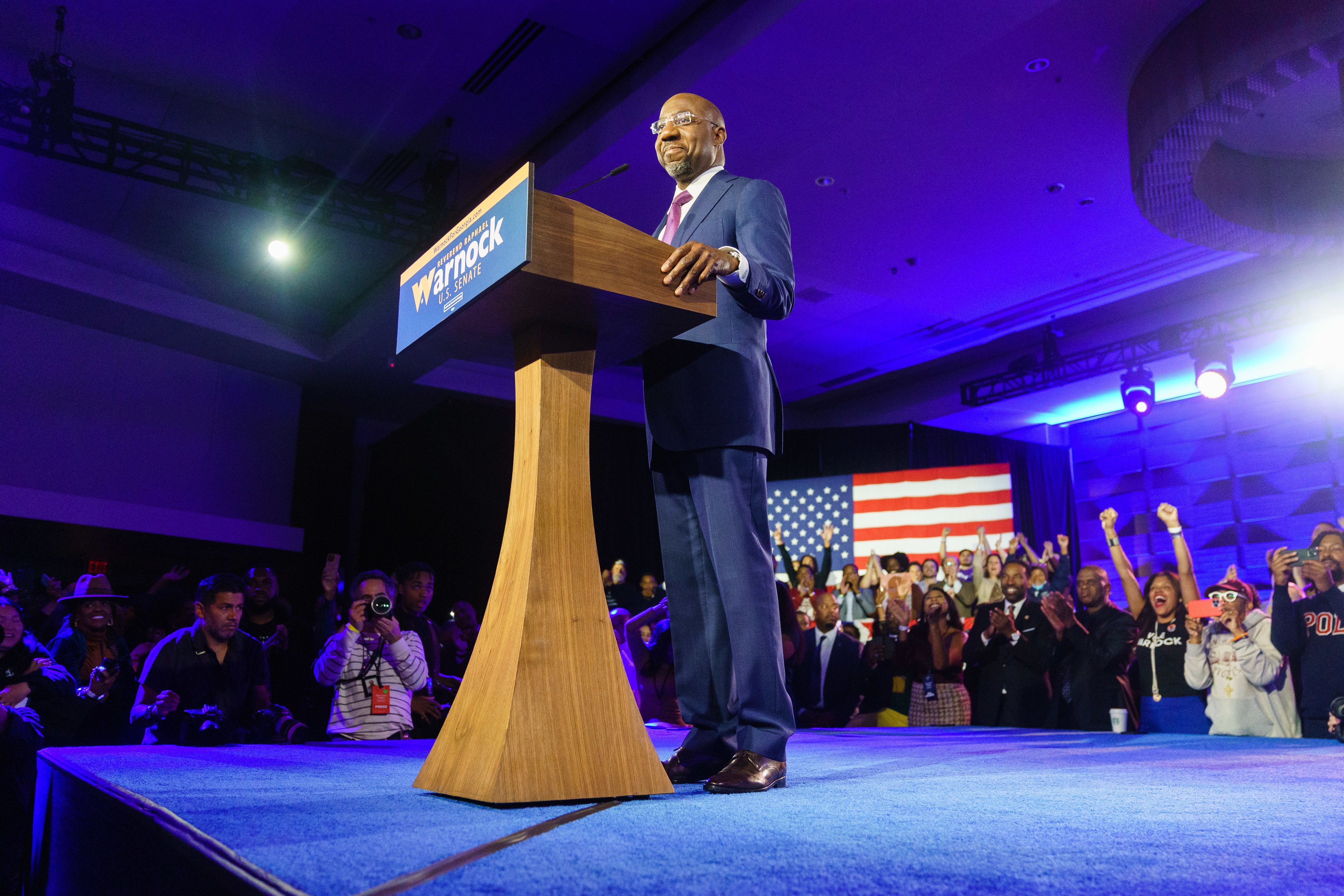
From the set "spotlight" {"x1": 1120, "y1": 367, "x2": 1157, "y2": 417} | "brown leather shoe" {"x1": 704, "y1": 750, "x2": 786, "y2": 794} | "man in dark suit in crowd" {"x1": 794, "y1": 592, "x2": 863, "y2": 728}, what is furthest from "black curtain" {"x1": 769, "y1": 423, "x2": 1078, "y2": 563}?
"brown leather shoe" {"x1": 704, "y1": 750, "x2": 786, "y2": 794}

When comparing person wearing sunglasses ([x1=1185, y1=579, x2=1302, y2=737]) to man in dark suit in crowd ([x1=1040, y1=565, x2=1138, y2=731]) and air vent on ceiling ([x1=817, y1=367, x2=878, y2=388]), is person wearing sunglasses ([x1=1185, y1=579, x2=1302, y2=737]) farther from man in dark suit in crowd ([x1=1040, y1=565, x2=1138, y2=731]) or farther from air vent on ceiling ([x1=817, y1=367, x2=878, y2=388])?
air vent on ceiling ([x1=817, y1=367, x2=878, y2=388])

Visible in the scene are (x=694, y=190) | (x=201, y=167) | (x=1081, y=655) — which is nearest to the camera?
(x=694, y=190)

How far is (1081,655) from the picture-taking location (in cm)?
535

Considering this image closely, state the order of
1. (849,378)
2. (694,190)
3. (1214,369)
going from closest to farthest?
(694,190), (1214,369), (849,378)

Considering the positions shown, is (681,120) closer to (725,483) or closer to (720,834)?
(725,483)

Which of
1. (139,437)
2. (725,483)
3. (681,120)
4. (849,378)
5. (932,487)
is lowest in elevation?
(725,483)

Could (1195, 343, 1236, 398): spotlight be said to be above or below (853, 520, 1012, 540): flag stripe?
above

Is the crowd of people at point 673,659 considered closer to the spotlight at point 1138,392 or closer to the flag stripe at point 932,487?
the spotlight at point 1138,392

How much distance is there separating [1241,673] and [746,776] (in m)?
4.36

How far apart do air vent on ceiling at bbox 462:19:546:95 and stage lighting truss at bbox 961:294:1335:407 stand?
5998mm

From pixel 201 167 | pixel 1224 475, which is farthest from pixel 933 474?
pixel 201 167

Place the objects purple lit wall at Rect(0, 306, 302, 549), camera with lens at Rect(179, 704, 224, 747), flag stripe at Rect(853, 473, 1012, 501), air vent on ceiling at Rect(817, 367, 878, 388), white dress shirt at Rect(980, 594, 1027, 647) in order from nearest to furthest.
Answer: camera with lens at Rect(179, 704, 224, 747) < white dress shirt at Rect(980, 594, 1027, 647) < purple lit wall at Rect(0, 306, 302, 549) < flag stripe at Rect(853, 473, 1012, 501) < air vent on ceiling at Rect(817, 367, 878, 388)

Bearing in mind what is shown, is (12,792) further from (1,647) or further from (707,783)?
(707,783)

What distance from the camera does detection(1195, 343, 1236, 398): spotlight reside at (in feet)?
26.5
